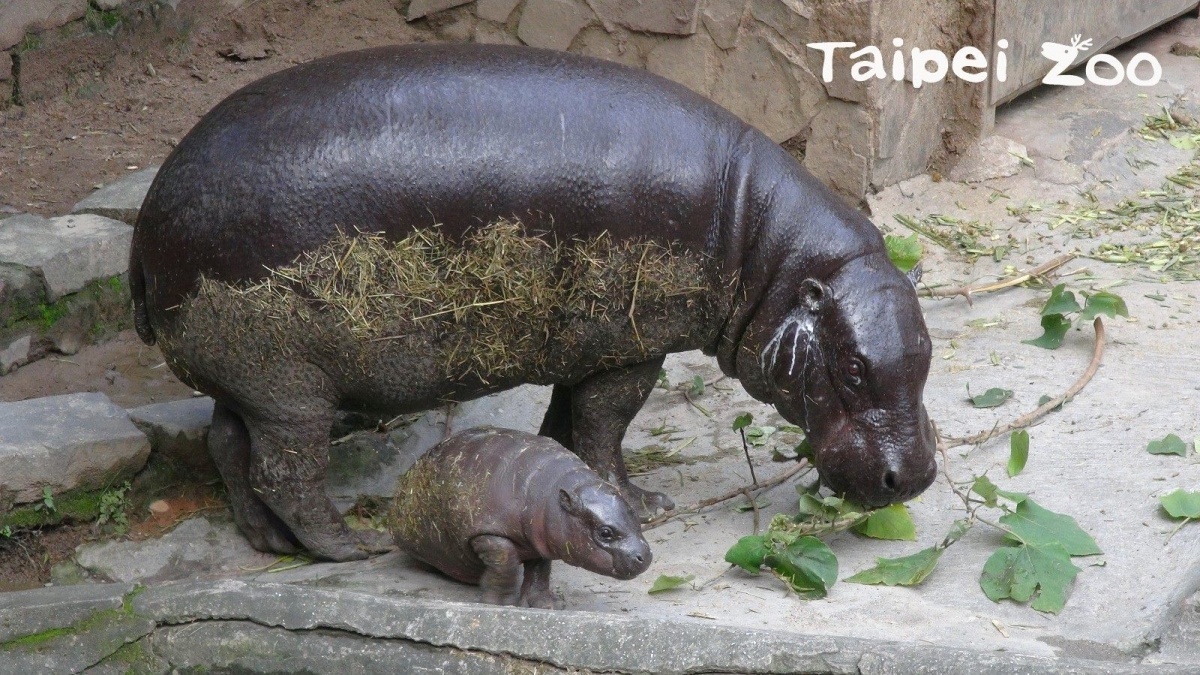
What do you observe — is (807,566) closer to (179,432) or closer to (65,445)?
(179,432)

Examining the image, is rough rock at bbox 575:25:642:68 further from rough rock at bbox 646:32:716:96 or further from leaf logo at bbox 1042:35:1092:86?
leaf logo at bbox 1042:35:1092:86

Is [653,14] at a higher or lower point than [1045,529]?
higher

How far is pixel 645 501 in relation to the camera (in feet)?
16.5

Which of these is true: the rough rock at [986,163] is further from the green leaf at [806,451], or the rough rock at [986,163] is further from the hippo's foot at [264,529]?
the hippo's foot at [264,529]

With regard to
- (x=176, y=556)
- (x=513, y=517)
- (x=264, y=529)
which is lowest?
(x=176, y=556)

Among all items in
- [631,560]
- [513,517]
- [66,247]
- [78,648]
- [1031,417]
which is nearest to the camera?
[78,648]

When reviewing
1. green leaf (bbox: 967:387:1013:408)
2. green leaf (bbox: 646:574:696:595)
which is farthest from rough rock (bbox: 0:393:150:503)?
green leaf (bbox: 967:387:1013:408)

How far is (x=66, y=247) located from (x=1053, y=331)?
13.9ft

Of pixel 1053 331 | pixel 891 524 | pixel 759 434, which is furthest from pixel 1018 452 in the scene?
pixel 1053 331

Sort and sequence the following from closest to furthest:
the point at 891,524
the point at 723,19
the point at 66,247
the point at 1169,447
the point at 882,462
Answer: the point at 882,462, the point at 891,524, the point at 1169,447, the point at 66,247, the point at 723,19

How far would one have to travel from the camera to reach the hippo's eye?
4.53 meters

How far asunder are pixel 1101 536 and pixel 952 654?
63.9 inches

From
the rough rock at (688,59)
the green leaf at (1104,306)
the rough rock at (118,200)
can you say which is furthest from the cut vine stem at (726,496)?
the rough rock at (118,200)

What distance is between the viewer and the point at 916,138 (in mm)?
7508
